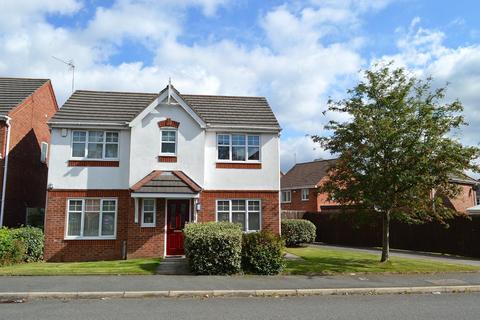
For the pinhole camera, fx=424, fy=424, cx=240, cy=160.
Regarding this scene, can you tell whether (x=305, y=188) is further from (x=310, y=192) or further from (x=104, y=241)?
(x=104, y=241)

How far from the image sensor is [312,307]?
9375 mm

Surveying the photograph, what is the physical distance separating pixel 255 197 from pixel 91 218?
7.32 m

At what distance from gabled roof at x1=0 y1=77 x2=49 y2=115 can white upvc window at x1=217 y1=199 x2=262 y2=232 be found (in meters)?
11.3

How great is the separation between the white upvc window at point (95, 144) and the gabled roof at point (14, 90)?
4.36 meters

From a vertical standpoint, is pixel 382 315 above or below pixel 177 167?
below

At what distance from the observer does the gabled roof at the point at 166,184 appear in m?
17.7

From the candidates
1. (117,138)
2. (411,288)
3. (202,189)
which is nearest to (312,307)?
(411,288)

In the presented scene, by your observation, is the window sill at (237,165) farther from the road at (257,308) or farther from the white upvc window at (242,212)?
the road at (257,308)

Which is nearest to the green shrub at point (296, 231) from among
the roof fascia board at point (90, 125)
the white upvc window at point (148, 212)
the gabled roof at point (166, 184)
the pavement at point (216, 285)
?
the gabled roof at point (166, 184)

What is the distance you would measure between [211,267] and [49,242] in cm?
849

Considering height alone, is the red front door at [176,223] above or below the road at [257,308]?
above

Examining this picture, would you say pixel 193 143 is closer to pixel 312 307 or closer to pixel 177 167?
pixel 177 167

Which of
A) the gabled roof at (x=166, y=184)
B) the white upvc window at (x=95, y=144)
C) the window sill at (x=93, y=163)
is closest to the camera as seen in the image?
the gabled roof at (x=166, y=184)

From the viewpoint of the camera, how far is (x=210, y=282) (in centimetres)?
1213
